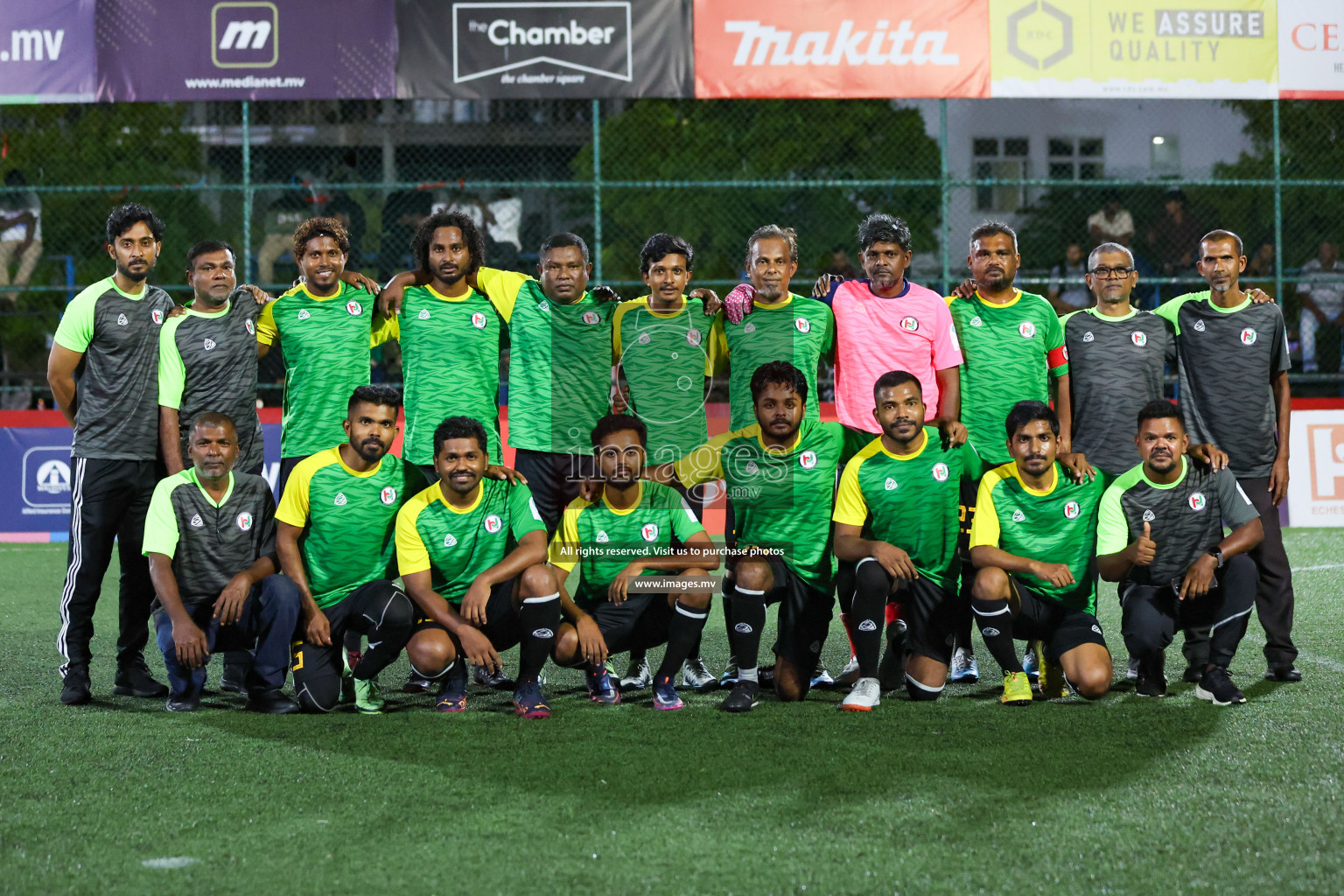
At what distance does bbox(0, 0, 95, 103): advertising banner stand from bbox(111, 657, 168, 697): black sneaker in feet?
24.8

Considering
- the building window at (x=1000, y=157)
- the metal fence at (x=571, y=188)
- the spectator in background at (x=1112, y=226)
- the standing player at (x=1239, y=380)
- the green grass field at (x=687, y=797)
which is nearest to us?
the green grass field at (x=687, y=797)

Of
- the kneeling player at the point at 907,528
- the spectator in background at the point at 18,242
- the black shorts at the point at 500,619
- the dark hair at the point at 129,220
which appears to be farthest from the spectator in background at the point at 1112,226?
the spectator in background at the point at 18,242

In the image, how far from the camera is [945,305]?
5297 millimetres

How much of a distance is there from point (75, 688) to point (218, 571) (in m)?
0.71

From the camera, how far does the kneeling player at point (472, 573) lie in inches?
184

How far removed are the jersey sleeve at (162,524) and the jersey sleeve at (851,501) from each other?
8.24ft

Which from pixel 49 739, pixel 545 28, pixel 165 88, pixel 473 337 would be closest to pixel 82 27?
pixel 165 88

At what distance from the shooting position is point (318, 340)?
5.29 m

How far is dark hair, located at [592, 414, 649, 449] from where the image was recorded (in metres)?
4.86

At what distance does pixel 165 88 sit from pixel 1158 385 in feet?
29.1

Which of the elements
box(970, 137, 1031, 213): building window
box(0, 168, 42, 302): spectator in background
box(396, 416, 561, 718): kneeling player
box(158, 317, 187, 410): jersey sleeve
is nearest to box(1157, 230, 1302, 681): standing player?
box(396, 416, 561, 718): kneeling player

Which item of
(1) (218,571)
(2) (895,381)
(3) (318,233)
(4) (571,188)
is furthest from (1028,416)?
(4) (571,188)

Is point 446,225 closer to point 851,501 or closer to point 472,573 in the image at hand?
point 472,573

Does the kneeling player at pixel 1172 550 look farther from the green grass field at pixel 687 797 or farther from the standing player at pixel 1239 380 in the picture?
the standing player at pixel 1239 380
